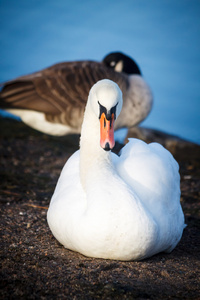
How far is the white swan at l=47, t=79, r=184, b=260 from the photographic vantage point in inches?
119

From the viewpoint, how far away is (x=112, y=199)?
3.11m

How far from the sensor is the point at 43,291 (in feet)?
8.57

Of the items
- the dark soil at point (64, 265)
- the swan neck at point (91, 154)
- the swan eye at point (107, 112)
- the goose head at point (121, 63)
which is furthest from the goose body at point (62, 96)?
the swan eye at point (107, 112)

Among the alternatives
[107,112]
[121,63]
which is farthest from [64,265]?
[121,63]

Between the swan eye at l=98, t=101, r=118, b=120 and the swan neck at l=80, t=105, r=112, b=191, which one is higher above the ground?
the swan eye at l=98, t=101, r=118, b=120

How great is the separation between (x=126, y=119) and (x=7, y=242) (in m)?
4.32

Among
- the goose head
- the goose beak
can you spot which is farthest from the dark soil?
the goose head

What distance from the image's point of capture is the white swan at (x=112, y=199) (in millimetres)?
3014

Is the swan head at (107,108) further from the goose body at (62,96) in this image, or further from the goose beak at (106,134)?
the goose body at (62,96)

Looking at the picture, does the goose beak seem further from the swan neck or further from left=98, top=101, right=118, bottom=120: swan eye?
the swan neck

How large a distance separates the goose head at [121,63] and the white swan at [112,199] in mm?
4484

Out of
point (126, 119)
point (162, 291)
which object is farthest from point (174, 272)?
point (126, 119)

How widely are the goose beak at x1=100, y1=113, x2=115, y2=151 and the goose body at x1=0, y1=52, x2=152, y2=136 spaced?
155 inches

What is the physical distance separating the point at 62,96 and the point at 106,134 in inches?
160
